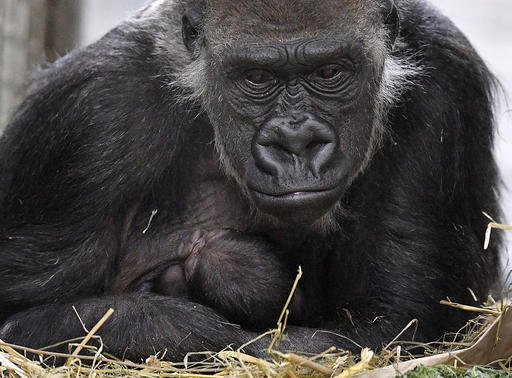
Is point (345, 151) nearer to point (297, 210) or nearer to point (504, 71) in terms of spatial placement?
point (297, 210)

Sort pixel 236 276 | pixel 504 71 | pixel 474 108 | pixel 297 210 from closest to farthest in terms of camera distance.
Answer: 1. pixel 297 210
2. pixel 236 276
3. pixel 474 108
4. pixel 504 71

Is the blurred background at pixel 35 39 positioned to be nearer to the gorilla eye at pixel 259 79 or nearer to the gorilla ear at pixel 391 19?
the gorilla ear at pixel 391 19

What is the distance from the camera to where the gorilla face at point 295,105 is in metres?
6.24

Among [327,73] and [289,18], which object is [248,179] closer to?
[327,73]

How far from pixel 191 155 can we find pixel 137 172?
1.54 ft

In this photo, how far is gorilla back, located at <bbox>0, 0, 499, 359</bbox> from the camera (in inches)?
256

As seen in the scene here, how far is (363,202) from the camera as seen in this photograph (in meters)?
7.33

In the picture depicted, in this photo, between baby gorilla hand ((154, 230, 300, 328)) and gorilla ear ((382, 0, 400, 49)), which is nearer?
gorilla ear ((382, 0, 400, 49))

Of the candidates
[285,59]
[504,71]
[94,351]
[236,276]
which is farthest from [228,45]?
[504,71]

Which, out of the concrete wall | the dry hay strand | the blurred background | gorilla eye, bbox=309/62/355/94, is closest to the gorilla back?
gorilla eye, bbox=309/62/355/94

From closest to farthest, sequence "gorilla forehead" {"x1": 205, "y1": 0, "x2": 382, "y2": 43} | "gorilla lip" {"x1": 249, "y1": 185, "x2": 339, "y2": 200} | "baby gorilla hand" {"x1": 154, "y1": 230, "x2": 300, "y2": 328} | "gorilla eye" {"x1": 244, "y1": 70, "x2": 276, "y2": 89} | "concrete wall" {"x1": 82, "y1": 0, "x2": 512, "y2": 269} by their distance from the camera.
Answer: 1. "gorilla lip" {"x1": 249, "y1": 185, "x2": 339, "y2": 200}
2. "gorilla forehead" {"x1": 205, "y1": 0, "x2": 382, "y2": 43}
3. "gorilla eye" {"x1": 244, "y1": 70, "x2": 276, "y2": 89}
4. "baby gorilla hand" {"x1": 154, "y1": 230, "x2": 300, "y2": 328}
5. "concrete wall" {"x1": 82, "y1": 0, "x2": 512, "y2": 269}

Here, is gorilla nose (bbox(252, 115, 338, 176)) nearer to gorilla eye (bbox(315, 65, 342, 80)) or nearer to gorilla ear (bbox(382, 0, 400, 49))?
gorilla eye (bbox(315, 65, 342, 80))

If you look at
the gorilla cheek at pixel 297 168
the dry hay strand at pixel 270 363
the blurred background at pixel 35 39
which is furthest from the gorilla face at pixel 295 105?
the blurred background at pixel 35 39

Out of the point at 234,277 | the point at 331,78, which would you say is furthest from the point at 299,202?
the point at 234,277
